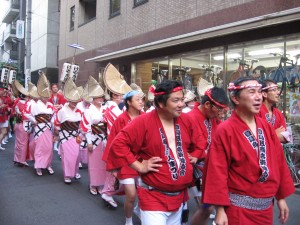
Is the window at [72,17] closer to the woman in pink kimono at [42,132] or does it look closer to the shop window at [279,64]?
the woman in pink kimono at [42,132]

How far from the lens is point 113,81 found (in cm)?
545

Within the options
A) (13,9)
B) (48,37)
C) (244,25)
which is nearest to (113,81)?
(244,25)

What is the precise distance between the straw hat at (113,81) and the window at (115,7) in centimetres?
865

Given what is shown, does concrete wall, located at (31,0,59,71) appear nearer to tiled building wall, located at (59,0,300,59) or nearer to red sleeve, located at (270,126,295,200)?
tiled building wall, located at (59,0,300,59)

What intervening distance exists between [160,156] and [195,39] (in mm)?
5879

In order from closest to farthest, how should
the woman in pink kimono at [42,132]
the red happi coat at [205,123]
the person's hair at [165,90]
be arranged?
the person's hair at [165,90] < the red happi coat at [205,123] < the woman in pink kimono at [42,132]

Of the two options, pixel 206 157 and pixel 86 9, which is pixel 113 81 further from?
pixel 86 9

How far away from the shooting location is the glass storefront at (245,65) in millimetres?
7223

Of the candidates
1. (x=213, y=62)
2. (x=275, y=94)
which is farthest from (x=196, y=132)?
(x=213, y=62)

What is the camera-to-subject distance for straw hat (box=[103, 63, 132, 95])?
5.30 metres

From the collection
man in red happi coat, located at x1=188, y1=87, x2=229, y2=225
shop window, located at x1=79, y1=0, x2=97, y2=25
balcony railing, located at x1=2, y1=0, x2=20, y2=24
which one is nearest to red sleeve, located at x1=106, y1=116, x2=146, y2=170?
man in red happi coat, located at x1=188, y1=87, x2=229, y2=225

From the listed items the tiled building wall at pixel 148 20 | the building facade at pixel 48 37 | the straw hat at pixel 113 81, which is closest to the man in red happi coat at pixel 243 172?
the straw hat at pixel 113 81

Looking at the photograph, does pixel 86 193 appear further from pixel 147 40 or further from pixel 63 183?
pixel 147 40

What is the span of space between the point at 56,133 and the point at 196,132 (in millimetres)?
4884
